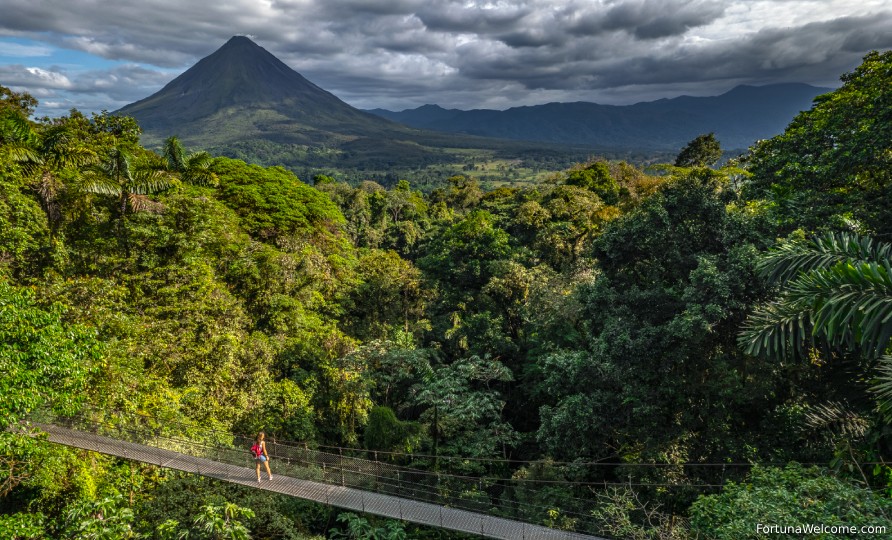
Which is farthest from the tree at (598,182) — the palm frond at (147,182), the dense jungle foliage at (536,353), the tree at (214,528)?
the tree at (214,528)

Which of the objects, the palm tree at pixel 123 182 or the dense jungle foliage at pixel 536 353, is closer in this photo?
the dense jungle foliage at pixel 536 353

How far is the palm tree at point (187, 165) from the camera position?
18422mm

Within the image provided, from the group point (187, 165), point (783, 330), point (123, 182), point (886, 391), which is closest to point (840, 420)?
point (886, 391)

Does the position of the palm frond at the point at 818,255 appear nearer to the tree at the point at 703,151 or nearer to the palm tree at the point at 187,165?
the palm tree at the point at 187,165

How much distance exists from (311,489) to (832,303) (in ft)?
31.7

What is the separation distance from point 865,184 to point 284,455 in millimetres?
A: 13953

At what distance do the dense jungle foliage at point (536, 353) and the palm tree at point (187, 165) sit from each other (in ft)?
0.35

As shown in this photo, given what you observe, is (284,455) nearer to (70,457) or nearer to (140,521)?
(140,521)

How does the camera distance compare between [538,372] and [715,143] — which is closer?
[538,372]

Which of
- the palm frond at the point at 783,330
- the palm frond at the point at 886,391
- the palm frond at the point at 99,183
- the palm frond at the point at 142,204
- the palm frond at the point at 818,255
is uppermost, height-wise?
the palm frond at the point at 99,183

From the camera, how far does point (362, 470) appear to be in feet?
35.4

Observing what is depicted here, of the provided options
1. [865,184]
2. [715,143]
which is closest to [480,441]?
[865,184]

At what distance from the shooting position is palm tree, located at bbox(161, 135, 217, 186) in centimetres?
A: 1842

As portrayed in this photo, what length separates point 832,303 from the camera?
242 inches
